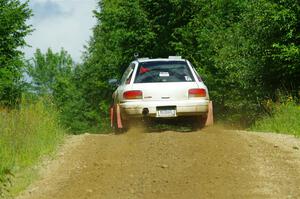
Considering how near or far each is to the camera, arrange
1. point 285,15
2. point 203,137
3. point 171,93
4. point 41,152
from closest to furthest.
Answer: point 41,152 < point 203,137 < point 171,93 < point 285,15

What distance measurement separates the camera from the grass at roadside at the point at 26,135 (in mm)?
10921

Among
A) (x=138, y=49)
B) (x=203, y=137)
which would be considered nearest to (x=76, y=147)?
(x=203, y=137)

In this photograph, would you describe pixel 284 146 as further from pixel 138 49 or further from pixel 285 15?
pixel 138 49

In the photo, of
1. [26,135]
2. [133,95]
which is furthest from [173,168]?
[133,95]

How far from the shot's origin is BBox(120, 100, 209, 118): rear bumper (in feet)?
48.8

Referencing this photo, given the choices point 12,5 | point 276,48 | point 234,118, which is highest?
point 12,5

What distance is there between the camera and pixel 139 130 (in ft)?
Result: 50.3

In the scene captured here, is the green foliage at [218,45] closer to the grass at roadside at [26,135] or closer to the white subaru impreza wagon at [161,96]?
the white subaru impreza wagon at [161,96]

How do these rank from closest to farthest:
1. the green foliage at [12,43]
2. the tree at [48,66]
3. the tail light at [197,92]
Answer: the tail light at [197,92], the green foliage at [12,43], the tree at [48,66]

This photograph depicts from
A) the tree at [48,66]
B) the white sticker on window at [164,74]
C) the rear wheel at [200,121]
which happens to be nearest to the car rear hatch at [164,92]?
the white sticker on window at [164,74]

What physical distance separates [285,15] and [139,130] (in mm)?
8990

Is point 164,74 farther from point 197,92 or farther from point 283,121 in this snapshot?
point 283,121

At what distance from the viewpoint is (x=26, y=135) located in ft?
40.5

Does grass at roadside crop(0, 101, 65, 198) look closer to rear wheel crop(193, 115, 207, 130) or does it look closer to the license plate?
the license plate
